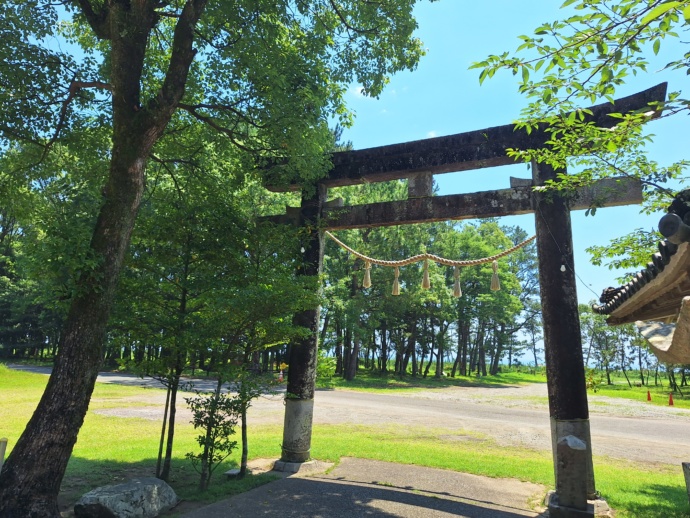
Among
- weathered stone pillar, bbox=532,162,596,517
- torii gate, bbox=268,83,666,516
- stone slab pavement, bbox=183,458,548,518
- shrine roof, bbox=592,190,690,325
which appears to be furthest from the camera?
torii gate, bbox=268,83,666,516

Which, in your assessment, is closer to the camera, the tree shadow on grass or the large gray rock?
the large gray rock

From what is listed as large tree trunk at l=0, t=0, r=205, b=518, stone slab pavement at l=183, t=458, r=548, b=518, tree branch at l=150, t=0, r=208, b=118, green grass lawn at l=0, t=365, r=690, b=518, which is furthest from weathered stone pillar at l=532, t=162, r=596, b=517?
large tree trunk at l=0, t=0, r=205, b=518

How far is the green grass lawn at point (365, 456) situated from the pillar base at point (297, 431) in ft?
2.19

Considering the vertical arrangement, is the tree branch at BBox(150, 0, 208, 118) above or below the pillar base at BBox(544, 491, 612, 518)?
above

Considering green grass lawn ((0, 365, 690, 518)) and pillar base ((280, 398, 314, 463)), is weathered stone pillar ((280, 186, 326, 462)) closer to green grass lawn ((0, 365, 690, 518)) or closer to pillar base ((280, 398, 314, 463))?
pillar base ((280, 398, 314, 463))

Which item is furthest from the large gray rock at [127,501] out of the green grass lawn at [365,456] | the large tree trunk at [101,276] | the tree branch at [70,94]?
the tree branch at [70,94]

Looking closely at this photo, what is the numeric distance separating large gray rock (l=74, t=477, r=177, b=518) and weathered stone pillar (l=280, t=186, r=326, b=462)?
2.54 m

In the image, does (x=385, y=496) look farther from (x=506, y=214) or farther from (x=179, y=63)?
(x=179, y=63)

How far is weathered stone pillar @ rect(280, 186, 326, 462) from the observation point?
7.69 metres

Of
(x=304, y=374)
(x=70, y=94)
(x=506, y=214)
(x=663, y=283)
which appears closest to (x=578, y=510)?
(x=663, y=283)

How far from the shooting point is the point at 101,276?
4.97m

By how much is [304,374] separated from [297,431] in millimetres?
→ 989

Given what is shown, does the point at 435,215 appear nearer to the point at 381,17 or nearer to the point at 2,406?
the point at 381,17

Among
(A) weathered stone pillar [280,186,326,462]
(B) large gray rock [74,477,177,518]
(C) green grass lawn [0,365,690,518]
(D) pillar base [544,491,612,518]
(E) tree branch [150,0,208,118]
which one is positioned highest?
(E) tree branch [150,0,208,118]
